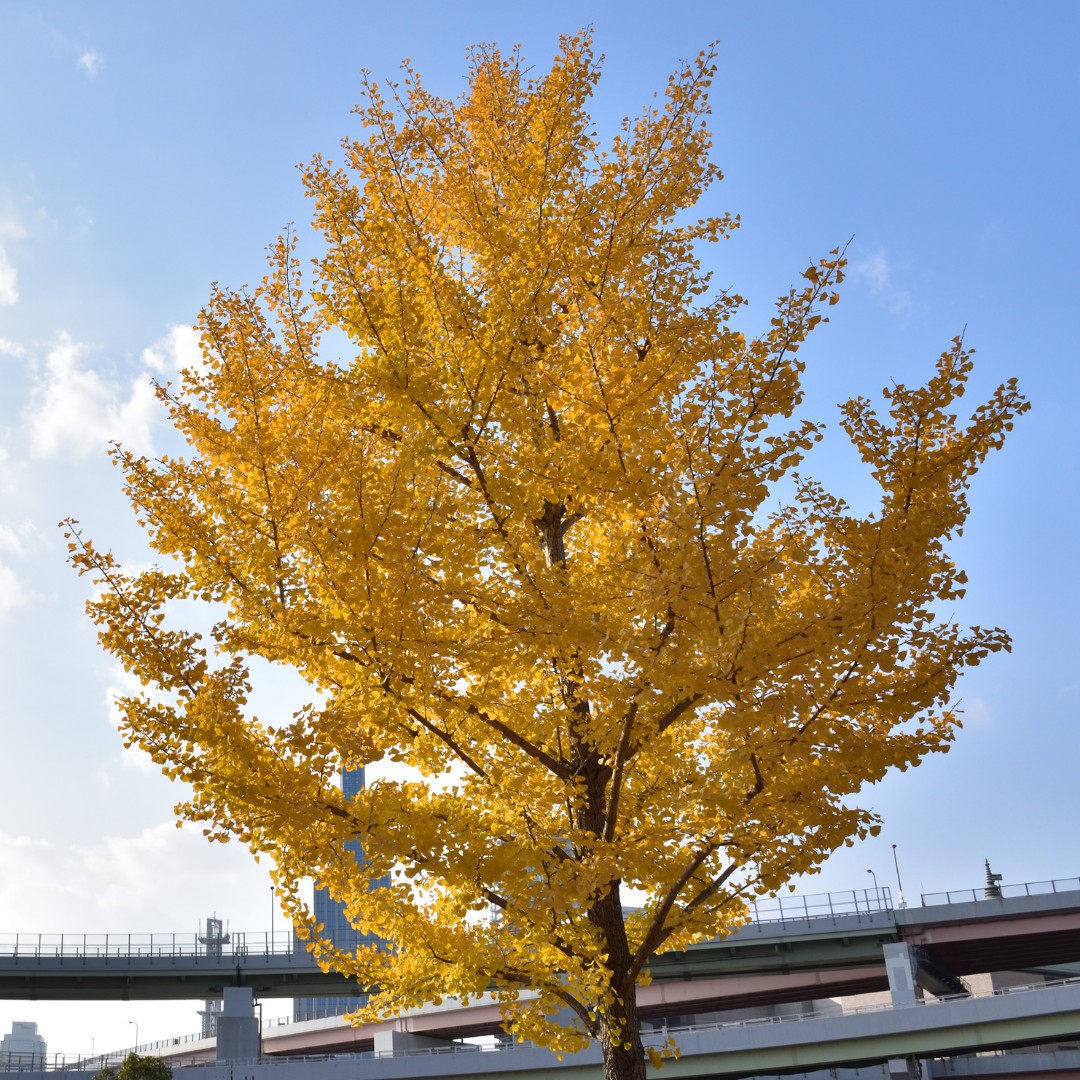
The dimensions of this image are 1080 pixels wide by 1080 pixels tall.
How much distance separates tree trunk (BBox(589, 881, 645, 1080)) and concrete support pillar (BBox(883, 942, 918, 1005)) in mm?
30487

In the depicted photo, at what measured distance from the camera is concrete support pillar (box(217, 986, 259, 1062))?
1393 inches

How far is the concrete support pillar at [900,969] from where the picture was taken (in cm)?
3169

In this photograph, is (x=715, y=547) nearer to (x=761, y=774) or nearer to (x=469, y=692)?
(x=761, y=774)

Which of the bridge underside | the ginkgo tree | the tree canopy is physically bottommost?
the tree canopy

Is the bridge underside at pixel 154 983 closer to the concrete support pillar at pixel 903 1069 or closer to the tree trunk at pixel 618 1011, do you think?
the concrete support pillar at pixel 903 1069

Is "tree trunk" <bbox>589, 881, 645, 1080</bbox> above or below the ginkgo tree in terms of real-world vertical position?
below

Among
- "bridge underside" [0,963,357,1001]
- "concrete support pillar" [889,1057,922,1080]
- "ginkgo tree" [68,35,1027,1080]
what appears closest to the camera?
"ginkgo tree" [68,35,1027,1080]

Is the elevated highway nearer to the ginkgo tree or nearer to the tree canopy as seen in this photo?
the tree canopy

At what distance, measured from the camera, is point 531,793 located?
618 centimetres

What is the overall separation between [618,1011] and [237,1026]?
121ft

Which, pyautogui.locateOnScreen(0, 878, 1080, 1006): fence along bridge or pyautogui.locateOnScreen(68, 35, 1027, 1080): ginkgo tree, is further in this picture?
pyautogui.locateOnScreen(0, 878, 1080, 1006): fence along bridge

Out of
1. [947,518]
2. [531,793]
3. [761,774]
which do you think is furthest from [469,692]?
[947,518]

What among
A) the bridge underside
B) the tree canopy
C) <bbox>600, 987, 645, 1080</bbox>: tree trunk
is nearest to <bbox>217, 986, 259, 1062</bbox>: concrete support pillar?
the bridge underside

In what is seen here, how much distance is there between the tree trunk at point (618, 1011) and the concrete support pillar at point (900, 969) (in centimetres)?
3049
